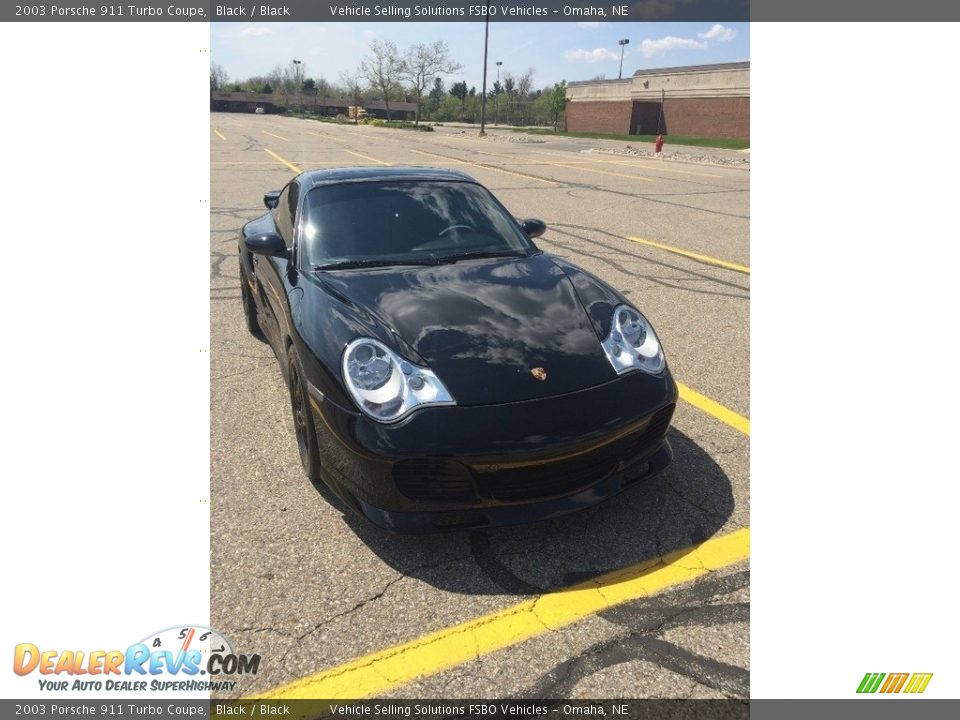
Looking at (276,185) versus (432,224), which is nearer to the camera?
(432,224)

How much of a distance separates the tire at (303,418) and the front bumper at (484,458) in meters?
0.18

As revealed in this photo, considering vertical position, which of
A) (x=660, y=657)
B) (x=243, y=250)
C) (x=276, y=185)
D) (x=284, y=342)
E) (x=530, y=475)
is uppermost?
(x=276, y=185)

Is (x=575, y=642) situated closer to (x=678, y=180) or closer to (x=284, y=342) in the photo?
(x=284, y=342)

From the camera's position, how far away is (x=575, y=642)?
2.13 m

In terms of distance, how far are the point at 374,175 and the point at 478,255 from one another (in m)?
0.99

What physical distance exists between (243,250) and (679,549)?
3819 millimetres

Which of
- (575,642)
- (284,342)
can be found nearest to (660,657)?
(575,642)

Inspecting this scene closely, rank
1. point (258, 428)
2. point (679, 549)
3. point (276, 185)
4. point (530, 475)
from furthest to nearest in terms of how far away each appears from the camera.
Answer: point (276, 185), point (258, 428), point (679, 549), point (530, 475)

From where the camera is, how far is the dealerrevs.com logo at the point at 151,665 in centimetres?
200

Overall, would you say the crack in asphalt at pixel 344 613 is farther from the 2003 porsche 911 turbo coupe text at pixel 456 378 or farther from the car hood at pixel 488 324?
the car hood at pixel 488 324

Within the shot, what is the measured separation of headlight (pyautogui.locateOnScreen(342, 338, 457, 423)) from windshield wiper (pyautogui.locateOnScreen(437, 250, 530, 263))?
97cm
